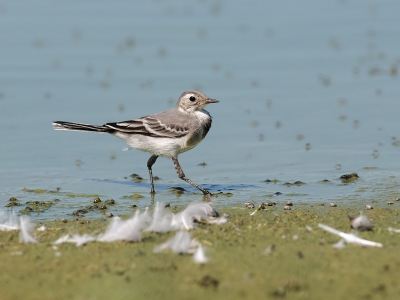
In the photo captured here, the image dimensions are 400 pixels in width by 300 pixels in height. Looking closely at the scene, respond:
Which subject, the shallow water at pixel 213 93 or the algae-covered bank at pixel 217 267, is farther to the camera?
the shallow water at pixel 213 93

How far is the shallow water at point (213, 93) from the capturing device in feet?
35.7

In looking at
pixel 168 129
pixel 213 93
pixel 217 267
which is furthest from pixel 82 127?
pixel 217 267

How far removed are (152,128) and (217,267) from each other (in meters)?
5.73

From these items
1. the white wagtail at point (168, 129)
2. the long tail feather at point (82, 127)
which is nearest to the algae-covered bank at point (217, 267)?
the white wagtail at point (168, 129)

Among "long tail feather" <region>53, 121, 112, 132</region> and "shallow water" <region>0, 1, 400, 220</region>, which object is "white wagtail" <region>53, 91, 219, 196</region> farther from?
"shallow water" <region>0, 1, 400, 220</region>

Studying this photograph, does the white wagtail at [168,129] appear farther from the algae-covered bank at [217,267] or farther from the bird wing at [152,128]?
the algae-covered bank at [217,267]

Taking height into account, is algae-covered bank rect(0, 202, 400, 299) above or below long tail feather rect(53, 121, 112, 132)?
below

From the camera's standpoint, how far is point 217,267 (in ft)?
18.2

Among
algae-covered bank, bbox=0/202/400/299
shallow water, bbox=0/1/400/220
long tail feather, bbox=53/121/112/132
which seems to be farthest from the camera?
long tail feather, bbox=53/121/112/132

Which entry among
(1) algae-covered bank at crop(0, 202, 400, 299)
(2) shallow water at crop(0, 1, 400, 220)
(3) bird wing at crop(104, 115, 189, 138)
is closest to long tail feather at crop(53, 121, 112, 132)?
(3) bird wing at crop(104, 115, 189, 138)

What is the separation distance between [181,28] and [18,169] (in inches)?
344

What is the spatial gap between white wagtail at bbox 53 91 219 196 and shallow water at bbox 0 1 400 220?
0.55 meters

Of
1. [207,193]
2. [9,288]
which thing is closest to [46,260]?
[9,288]

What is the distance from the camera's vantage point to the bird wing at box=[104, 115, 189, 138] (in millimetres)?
10961
